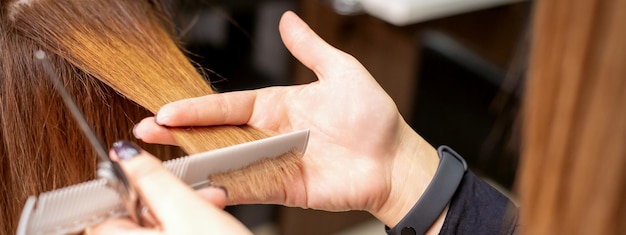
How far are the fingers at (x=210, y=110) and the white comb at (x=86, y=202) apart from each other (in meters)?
0.13

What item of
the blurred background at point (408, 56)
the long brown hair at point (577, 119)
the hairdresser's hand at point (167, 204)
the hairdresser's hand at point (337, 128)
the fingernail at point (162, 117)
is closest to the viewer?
the long brown hair at point (577, 119)

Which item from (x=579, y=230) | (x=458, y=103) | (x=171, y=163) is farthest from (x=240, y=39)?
(x=579, y=230)

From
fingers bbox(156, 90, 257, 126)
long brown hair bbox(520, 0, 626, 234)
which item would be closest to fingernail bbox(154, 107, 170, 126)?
fingers bbox(156, 90, 257, 126)

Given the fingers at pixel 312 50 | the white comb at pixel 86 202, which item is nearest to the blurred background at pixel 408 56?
the fingers at pixel 312 50

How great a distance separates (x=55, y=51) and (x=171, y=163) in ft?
0.99

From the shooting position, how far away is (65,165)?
1.00 metres

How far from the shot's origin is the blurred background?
2139 millimetres

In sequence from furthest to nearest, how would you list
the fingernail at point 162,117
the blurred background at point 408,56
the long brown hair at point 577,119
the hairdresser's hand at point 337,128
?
the blurred background at point 408,56
the hairdresser's hand at point 337,128
the fingernail at point 162,117
the long brown hair at point 577,119

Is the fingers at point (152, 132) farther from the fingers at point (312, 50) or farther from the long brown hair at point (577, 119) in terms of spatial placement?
the long brown hair at point (577, 119)

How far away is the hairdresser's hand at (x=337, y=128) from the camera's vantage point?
106 centimetres

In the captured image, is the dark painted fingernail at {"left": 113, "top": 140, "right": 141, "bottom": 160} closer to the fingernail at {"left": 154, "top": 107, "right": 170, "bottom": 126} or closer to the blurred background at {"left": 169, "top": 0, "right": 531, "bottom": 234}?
the fingernail at {"left": 154, "top": 107, "right": 170, "bottom": 126}

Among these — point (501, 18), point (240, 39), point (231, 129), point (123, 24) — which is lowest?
point (501, 18)

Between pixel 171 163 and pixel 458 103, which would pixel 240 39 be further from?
pixel 171 163

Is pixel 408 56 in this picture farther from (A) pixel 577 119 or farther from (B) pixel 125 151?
(A) pixel 577 119
